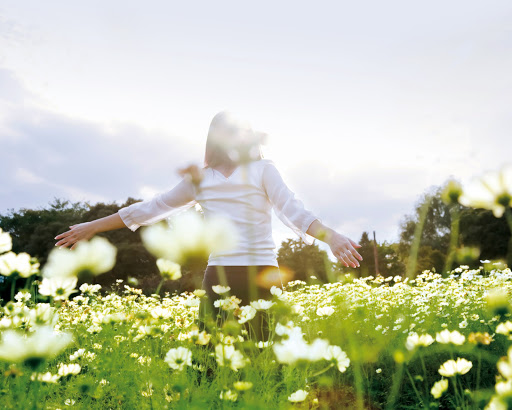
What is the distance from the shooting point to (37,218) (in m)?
29.5

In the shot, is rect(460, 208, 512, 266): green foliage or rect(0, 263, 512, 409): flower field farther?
rect(460, 208, 512, 266): green foliage

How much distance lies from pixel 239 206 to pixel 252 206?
0.07 m

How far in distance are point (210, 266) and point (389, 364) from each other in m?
1.87

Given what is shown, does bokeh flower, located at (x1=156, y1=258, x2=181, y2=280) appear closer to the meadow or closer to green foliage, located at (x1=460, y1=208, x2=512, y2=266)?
the meadow

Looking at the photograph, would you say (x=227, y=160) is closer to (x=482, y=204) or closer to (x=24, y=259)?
(x=24, y=259)

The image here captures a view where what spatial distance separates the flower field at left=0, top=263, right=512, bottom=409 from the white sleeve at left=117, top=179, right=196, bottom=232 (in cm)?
61

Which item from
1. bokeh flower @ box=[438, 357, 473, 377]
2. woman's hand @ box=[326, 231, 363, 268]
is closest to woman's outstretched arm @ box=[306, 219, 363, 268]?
woman's hand @ box=[326, 231, 363, 268]

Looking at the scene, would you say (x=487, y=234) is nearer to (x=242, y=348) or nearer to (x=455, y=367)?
(x=242, y=348)

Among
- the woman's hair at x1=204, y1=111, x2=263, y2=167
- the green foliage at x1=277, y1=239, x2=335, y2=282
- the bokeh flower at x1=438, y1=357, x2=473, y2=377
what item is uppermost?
the green foliage at x1=277, y1=239, x2=335, y2=282

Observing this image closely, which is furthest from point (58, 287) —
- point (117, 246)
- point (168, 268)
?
point (117, 246)

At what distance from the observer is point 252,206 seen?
2.62m

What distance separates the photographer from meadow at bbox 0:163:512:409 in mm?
1387

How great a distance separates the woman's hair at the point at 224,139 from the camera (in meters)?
2.74

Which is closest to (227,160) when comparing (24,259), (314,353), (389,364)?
(24,259)
